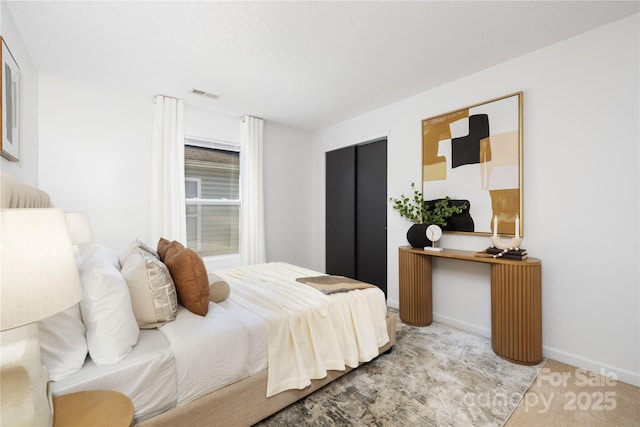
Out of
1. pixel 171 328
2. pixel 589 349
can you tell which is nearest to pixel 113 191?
pixel 171 328

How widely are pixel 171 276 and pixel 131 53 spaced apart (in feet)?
6.62

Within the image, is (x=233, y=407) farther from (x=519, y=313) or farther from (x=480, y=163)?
(x=480, y=163)

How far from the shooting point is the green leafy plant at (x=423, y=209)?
289 centimetres

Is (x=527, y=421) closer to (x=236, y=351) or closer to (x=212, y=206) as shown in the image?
(x=236, y=351)

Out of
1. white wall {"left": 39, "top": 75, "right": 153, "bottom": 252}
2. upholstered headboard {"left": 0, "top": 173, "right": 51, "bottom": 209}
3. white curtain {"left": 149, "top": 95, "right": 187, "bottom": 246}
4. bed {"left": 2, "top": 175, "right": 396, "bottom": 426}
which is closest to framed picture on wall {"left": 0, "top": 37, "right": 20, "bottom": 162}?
bed {"left": 2, "top": 175, "right": 396, "bottom": 426}

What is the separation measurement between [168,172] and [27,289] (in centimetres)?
306

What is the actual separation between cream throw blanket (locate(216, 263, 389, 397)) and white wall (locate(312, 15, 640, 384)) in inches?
54.5

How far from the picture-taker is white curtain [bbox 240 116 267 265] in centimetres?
394

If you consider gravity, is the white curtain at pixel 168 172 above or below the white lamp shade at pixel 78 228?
above

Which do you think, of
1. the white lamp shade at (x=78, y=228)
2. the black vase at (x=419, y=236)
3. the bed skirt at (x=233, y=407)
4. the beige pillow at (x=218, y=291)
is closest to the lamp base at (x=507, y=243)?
the black vase at (x=419, y=236)

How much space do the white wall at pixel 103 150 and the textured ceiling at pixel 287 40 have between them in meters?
0.20

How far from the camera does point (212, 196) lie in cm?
387

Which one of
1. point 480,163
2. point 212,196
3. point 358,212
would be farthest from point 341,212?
point 480,163

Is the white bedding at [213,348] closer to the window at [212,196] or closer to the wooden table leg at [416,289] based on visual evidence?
the wooden table leg at [416,289]
